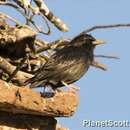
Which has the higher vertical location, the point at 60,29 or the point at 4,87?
the point at 60,29

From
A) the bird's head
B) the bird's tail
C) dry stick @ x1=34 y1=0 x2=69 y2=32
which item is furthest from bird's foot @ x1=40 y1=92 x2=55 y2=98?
dry stick @ x1=34 y1=0 x2=69 y2=32

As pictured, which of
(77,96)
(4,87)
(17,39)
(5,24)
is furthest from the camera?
(5,24)

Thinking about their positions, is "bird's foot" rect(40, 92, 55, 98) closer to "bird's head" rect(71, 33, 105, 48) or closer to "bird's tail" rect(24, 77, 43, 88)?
"bird's tail" rect(24, 77, 43, 88)

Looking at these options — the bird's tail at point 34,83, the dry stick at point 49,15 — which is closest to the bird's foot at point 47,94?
the bird's tail at point 34,83

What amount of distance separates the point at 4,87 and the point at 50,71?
562 mm

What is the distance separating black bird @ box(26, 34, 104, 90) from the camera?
5176 millimetres

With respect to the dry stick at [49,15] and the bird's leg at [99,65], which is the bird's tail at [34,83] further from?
the dry stick at [49,15]

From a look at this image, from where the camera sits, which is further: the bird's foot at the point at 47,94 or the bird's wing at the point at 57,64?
the bird's wing at the point at 57,64

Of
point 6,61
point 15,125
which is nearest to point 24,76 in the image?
point 6,61

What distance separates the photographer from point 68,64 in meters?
5.25

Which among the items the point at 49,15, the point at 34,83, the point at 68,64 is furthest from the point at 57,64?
the point at 49,15

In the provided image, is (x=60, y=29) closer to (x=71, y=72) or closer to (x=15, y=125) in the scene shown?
(x=71, y=72)

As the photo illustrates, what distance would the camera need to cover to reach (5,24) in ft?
19.1

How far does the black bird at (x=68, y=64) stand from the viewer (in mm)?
5176
